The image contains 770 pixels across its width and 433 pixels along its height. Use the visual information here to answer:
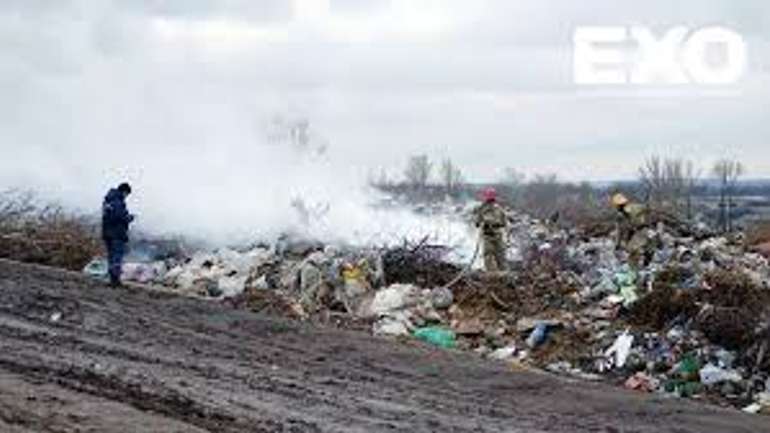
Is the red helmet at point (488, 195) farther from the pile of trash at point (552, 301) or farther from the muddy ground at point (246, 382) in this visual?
the muddy ground at point (246, 382)

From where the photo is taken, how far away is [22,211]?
23031mm

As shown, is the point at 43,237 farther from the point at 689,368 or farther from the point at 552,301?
the point at 689,368

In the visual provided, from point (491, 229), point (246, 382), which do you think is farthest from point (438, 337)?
point (246, 382)

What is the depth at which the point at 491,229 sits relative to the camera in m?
19.9

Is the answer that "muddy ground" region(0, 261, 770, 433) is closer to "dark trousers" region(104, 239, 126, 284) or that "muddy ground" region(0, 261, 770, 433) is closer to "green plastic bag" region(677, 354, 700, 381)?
"dark trousers" region(104, 239, 126, 284)

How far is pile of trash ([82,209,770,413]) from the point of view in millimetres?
15422

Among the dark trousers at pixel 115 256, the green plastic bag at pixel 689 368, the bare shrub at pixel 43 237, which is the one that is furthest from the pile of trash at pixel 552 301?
the dark trousers at pixel 115 256

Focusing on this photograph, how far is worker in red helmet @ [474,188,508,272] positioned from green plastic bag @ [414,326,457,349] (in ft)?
9.13

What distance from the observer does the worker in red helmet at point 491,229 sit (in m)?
19.6

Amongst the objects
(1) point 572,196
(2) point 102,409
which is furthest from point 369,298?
(1) point 572,196

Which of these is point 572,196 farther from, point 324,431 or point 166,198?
point 324,431

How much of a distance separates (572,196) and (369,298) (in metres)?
73.2

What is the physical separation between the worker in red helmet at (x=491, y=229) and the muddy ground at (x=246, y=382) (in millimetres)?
3837

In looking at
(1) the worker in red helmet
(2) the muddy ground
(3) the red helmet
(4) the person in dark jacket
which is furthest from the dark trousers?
(3) the red helmet
